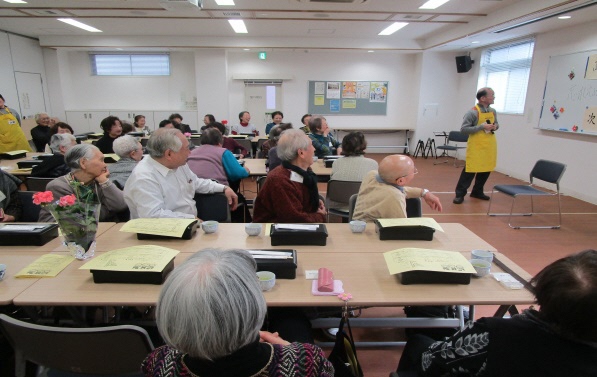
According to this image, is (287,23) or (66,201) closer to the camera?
(66,201)

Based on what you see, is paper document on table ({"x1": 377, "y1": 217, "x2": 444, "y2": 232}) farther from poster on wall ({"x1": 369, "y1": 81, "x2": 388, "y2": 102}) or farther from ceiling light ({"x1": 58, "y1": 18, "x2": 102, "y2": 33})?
poster on wall ({"x1": 369, "y1": 81, "x2": 388, "y2": 102})

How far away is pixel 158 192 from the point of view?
2344 mm

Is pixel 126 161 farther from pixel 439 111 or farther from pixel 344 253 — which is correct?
pixel 439 111

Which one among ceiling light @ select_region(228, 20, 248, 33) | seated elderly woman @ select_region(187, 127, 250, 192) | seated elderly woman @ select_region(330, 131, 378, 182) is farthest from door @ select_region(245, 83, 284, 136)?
seated elderly woman @ select_region(330, 131, 378, 182)

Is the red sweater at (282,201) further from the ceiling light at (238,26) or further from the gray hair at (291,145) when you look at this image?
the ceiling light at (238,26)

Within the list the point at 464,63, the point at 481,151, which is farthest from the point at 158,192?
the point at 464,63

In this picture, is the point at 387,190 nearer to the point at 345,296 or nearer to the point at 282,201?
the point at 282,201

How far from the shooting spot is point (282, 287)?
4.77ft

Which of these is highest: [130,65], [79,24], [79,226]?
[79,24]

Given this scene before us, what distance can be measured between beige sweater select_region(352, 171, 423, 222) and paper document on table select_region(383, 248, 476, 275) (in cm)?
51

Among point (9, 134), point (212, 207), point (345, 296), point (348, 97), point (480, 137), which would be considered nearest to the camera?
point (345, 296)

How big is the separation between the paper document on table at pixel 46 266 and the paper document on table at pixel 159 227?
0.98 feet

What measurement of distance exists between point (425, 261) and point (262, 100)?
8.99 m

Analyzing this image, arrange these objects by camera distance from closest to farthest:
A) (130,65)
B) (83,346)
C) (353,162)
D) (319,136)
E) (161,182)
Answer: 1. (83,346)
2. (161,182)
3. (353,162)
4. (319,136)
5. (130,65)
